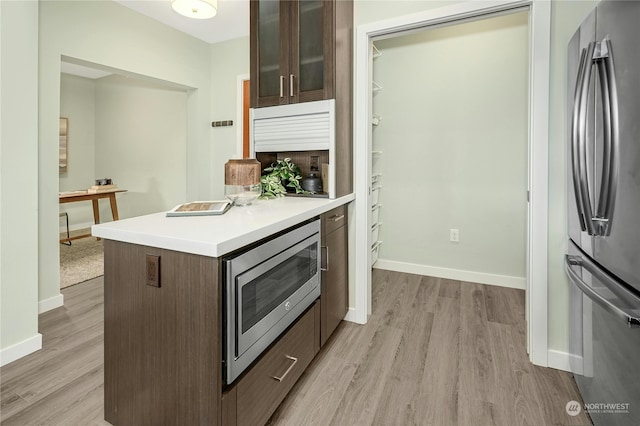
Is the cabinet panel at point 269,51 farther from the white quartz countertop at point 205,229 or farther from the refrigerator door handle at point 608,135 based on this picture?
the refrigerator door handle at point 608,135

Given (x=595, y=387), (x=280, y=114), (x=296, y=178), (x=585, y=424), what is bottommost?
(x=585, y=424)

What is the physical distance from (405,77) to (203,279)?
3176 mm

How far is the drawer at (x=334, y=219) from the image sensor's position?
200 cm

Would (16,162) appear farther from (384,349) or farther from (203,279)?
(384,349)

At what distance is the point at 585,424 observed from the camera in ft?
4.88

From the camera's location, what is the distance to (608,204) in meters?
1.23

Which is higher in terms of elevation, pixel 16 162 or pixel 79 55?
pixel 79 55

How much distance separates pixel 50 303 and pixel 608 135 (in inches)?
145

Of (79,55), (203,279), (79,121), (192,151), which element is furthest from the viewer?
(79,121)

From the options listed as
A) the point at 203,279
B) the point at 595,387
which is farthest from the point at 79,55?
the point at 595,387

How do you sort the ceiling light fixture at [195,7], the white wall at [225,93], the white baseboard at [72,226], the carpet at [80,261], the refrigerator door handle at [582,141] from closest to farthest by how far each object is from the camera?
the refrigerator door handle at [582,141] → the ceiling light fixture at [195,7] → the carpet at [80,261] → the white wall at [225,93] → the white baseboard at [72,226]

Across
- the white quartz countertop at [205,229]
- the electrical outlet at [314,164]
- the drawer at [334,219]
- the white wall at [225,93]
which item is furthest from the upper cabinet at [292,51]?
the white wall at [225,93]

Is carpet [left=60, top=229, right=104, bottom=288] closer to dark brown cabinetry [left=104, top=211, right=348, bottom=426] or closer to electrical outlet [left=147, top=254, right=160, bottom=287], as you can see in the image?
dark brown cabinetry [left=104, top=211, right=348, bottom=426]

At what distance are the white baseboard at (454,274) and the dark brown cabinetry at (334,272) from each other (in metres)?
1.35
